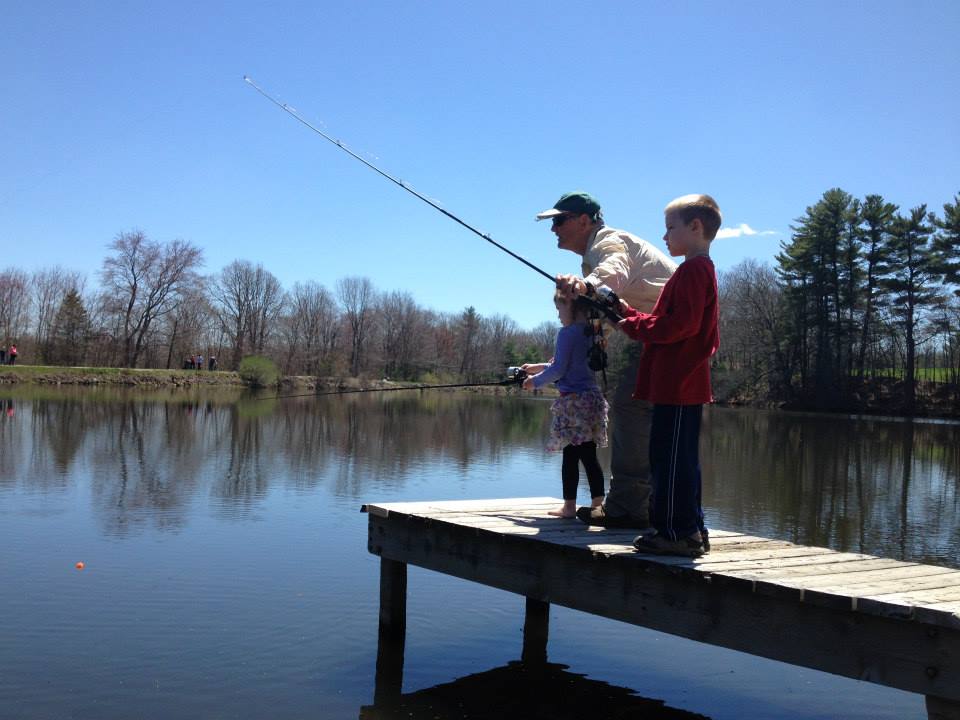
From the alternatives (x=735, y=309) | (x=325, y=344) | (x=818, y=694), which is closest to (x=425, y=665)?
(x=818, y=694)

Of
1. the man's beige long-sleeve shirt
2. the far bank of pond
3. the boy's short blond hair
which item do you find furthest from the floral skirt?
the far bank of pond

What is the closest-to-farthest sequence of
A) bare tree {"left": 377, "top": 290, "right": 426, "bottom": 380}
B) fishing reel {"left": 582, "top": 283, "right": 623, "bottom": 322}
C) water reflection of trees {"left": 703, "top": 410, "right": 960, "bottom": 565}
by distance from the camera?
fishing reel {"left": 582, "top": 283, "right": 623, "bottom": 322}, water reflection of trees {"left": 703, "top": 410, "right": 960, "bottom": 565}, bare tree {"left": 377, "top": 290, "right": 426, "bottom": 380}

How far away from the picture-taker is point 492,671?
5.70 m

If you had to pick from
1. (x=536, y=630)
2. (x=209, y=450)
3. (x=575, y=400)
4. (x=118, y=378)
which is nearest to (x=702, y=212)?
(x=575, y=400)

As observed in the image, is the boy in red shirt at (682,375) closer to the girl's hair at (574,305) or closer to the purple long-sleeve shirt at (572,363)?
the girl's hair at (574,305)

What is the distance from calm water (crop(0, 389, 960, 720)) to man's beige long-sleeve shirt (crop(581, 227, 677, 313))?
93.5 inches

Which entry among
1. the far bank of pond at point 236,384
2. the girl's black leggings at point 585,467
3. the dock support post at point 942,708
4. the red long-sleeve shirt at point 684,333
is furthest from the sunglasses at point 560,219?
the far bank of pond at point 236,384

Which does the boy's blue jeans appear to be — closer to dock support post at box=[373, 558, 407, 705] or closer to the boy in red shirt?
the boy in red shirt

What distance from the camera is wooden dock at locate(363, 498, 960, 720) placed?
3.33 m

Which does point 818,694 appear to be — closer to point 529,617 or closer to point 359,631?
point 529,617

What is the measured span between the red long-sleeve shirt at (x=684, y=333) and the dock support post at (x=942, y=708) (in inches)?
60.8

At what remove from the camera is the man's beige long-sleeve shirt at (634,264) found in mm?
4980

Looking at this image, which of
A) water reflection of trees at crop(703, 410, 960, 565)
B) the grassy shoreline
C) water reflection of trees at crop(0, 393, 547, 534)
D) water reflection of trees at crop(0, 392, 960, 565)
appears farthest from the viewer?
the grassy shoreline

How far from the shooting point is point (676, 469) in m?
A: 4.31
